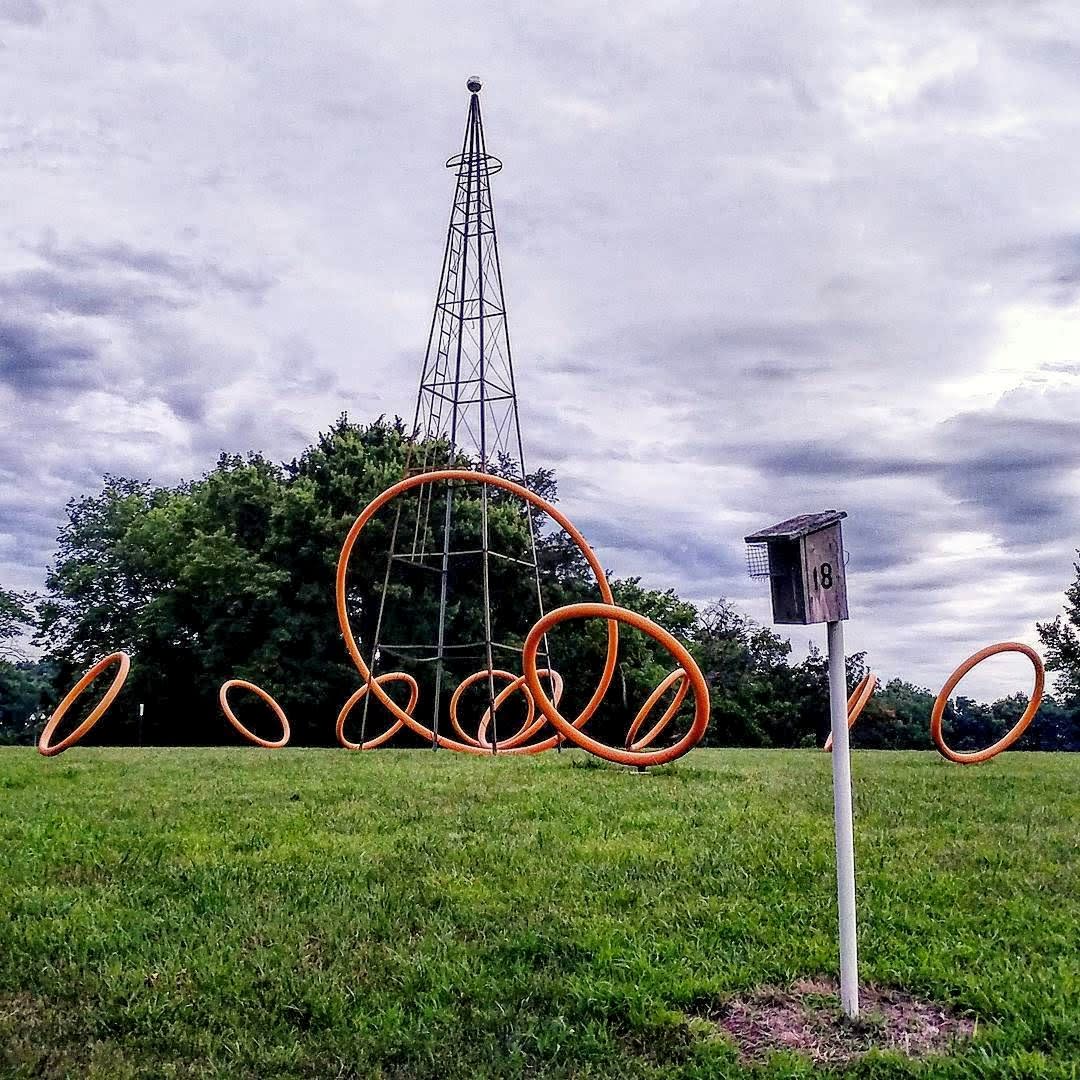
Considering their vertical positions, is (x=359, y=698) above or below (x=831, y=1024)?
above

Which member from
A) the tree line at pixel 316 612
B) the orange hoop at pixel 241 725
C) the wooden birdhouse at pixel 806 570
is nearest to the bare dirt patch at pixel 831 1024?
the wooden birdhouse at pixel 806 570

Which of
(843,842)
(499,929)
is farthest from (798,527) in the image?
(499,929)

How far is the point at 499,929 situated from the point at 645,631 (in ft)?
18.6

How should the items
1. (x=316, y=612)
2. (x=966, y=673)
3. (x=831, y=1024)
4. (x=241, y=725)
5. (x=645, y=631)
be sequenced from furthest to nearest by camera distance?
1. (x=316, y=612)
2. (x=241, y=725)
3. (x=966, y=673)
4. (x=645, y=631)
5. (x=831, y=1024)

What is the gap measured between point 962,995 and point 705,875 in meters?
2.45

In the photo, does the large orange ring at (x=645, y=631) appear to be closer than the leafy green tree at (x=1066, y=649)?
Yes

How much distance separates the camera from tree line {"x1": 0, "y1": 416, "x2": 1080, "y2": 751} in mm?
32125

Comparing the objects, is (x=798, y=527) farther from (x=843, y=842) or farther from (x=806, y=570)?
(x=843, y=842)

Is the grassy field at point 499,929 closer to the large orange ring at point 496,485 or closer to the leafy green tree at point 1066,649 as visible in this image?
the large orange ring at point 496,485

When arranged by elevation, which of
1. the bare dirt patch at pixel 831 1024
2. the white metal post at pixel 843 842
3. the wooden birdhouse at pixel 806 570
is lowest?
the bare dirt patch at pixel 831 1024

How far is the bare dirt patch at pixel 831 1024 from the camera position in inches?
206

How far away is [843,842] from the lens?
5.55 meters

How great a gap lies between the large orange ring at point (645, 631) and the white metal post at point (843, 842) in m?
5.41

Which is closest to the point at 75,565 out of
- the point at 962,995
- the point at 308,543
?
the point at 308,543
